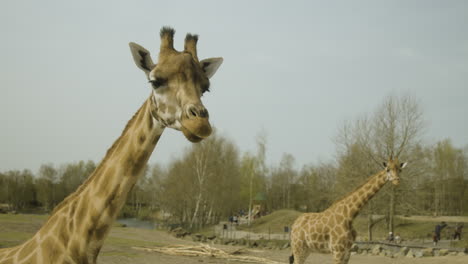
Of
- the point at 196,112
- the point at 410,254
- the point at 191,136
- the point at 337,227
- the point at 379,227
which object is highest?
the point at 196,112

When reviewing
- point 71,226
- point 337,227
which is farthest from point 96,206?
point 337,227

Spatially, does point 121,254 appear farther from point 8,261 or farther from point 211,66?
point 211,66

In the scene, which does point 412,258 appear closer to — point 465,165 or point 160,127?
point 160,127

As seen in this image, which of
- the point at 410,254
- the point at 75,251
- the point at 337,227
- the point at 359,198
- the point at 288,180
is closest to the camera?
the point at 75,251

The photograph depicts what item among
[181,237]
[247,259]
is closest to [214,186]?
[181,237]

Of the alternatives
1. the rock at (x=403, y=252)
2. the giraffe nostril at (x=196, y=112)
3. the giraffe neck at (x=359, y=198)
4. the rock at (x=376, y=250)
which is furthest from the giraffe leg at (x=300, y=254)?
the rock at (x=376, y=250)

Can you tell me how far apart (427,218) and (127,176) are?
4507cm

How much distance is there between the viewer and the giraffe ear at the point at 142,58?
120 inches

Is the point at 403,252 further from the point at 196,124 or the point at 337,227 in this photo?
the point at 196,124

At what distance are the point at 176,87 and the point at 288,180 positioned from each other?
74728mm

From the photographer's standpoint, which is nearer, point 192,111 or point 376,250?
point 192,111

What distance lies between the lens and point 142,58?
3.10 meters

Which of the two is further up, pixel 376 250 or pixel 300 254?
pixel 300 254

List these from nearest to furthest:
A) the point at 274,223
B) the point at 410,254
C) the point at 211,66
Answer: the point at 211,66, the point at 410,254, the point at 274,223
